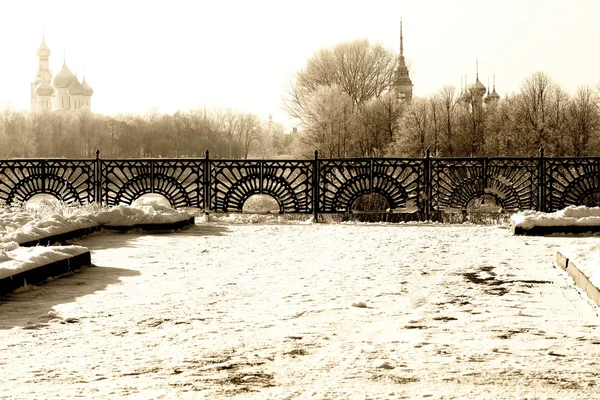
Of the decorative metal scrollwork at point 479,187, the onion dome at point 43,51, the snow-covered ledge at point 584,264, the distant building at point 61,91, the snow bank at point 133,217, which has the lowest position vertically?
the snow-covered ledge at point 584,264

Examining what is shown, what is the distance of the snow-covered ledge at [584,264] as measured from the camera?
791cm

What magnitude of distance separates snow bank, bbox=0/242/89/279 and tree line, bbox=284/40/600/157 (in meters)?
44.9

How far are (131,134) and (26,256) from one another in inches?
3234

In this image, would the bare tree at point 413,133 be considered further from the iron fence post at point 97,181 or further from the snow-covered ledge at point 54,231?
the snow-covered ledge at point 54,231

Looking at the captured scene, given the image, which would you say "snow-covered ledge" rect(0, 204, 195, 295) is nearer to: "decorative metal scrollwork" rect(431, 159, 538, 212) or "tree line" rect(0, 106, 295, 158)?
"decorative metal scrollwork" rect(431, 159, 538, 212)

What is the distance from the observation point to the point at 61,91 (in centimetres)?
12100

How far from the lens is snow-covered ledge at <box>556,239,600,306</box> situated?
791 cm

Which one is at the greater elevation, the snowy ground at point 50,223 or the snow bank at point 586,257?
the snowy ground at point 50,223

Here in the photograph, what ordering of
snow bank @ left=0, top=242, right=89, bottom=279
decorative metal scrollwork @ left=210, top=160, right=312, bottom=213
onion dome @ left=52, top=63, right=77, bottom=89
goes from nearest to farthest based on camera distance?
snow bank @ left=0, top=242, right=89, bottom=279 < decorative metal scrollwork @ left=210, top=160, right=312, bottom=213 < onion dome @ left=52, top=63, right=77, bottom=89

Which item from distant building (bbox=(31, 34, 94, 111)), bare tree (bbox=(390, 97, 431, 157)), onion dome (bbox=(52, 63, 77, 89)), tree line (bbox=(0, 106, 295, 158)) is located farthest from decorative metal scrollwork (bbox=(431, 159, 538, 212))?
onion dome (bbox=(52, 63, 77, 89))

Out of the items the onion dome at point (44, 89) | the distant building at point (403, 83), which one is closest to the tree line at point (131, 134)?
the distant building at point (403, 83)

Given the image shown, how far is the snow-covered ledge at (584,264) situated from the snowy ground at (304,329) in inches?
6.2

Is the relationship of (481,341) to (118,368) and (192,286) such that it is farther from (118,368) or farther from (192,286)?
(192,286)

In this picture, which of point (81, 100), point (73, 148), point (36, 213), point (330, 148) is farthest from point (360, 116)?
point (81, 100)
